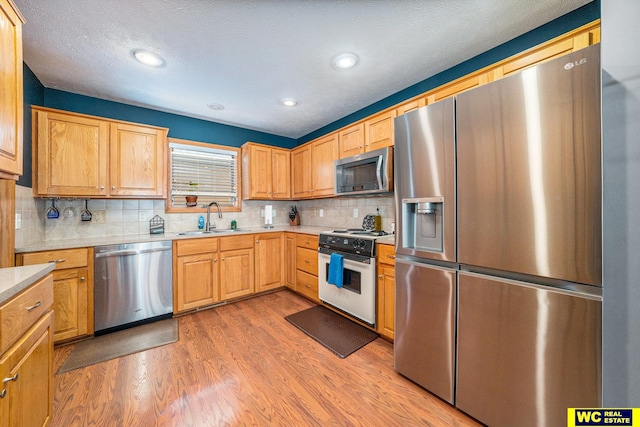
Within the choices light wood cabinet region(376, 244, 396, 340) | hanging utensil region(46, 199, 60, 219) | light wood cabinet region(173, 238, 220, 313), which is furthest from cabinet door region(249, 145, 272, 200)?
light wood cabinet region(376, 244, 396, 340)

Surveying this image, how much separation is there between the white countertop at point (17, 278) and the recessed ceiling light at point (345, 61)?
7.87 ft

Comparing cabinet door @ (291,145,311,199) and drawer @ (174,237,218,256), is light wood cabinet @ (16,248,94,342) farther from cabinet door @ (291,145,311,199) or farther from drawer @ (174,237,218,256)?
cabinet door @ (291,145,311,199)

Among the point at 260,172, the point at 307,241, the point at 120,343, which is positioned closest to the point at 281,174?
the point at 260,172

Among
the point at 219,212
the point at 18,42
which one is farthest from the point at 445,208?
the point at 219,212

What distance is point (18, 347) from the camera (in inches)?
37.7

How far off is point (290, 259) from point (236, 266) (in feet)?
2.51

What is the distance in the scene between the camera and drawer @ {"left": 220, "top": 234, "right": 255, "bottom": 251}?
3066mm

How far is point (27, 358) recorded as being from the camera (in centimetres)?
102

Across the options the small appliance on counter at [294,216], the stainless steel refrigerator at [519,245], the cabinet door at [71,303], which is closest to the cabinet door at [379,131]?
the stainless steel refrigerator at [519,245]

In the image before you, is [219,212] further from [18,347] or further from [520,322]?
[520,322]

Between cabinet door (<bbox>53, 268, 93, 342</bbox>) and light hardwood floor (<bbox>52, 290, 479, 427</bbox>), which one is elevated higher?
cabinet door (<bbox>53, 268, 93, 342</bbox>)

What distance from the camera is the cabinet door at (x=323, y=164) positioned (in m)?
3.23

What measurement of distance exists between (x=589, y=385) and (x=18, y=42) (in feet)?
10.7

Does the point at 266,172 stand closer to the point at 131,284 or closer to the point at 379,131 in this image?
the point at 379,131
